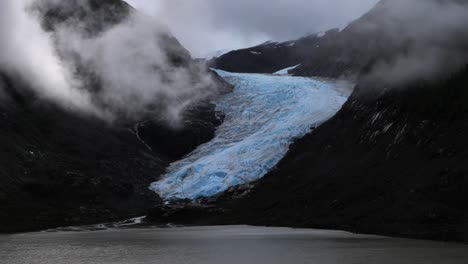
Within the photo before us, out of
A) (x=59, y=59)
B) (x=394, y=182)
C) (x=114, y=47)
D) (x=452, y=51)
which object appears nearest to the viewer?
(x=394, y=182)

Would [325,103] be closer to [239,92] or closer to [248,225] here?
[239,92]

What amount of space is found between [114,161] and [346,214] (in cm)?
5457

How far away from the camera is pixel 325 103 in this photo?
117m

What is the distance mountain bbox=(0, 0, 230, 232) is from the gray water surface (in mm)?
33628

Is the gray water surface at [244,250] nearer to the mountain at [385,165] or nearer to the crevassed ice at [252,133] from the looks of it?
the mountain at [385,165]

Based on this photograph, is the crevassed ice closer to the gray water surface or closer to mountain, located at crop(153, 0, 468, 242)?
mountain, located at crop(153, 0, 468, 242)

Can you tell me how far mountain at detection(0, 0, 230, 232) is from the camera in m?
93.6

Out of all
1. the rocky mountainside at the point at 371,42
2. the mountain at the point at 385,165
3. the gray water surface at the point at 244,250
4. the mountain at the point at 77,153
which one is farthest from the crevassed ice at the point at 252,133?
the gray water surface at the point at 244,250

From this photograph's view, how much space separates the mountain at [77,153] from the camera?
3684 inches

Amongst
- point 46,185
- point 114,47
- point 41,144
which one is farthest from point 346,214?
point 114,47

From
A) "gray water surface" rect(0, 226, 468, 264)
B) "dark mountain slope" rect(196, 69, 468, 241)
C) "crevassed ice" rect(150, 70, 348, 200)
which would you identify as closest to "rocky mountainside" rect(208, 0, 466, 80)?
"dark mountain slope" rect(196, 69, 468, 241)

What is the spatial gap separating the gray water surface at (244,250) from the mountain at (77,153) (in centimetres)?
3363

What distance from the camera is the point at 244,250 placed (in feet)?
156

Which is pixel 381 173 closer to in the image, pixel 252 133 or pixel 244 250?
pixel 244 250
